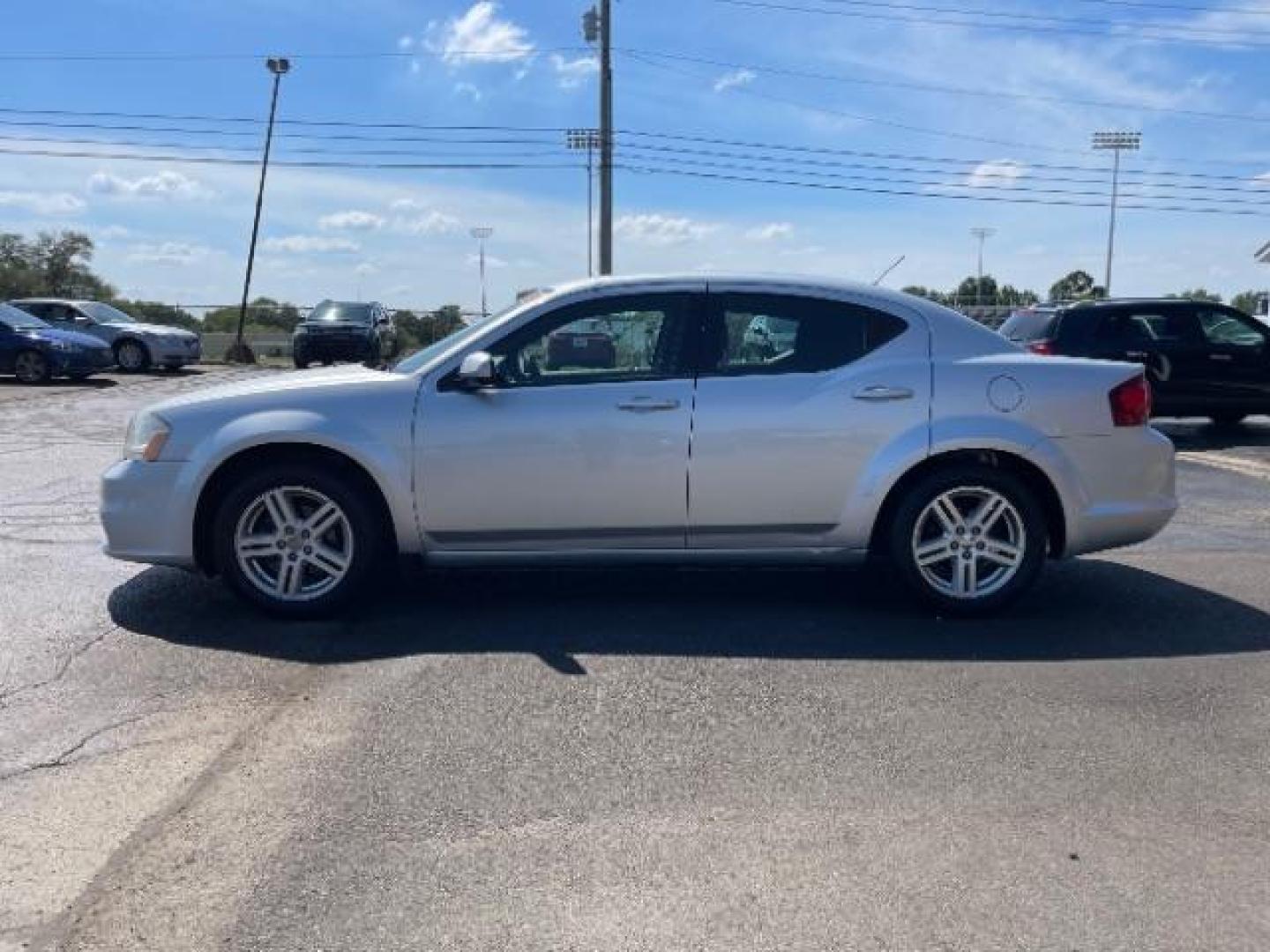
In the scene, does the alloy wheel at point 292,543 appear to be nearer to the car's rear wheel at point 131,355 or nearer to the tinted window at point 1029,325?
the tinted window at point 1029,325

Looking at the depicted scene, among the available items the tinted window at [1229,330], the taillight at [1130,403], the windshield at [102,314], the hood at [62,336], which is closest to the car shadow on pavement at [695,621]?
the taillight at [1130,403]

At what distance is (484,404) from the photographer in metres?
5.62

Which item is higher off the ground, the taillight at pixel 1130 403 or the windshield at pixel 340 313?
the windshield at pixel 340 313

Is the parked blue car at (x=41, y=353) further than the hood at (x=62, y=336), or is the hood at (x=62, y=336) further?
the hood at (x=62, y=336)

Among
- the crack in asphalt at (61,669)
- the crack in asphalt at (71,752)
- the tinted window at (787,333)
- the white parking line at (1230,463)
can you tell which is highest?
the tinted window at (787,333)

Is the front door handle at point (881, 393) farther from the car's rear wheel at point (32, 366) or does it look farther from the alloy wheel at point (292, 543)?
the car's rear wheel at point (32, 366)

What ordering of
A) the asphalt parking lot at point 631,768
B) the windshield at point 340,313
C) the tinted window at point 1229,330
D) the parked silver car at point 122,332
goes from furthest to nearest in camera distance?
1. the windshield at point 340,313
2. the parked silver car at point 122,332
3. the tinted window at point 1229,330
4. the asphalt parking lot at point 631,768

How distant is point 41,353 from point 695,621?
20.0 m

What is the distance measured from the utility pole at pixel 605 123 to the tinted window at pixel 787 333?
83.9ft

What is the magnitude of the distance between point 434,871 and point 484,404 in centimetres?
278

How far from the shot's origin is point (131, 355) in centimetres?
2609

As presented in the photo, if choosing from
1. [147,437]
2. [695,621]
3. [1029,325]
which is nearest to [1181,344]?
[1029,325]

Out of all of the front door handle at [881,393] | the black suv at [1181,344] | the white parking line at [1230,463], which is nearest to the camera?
the front door handle at [881,393]

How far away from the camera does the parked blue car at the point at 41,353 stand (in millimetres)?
21891
